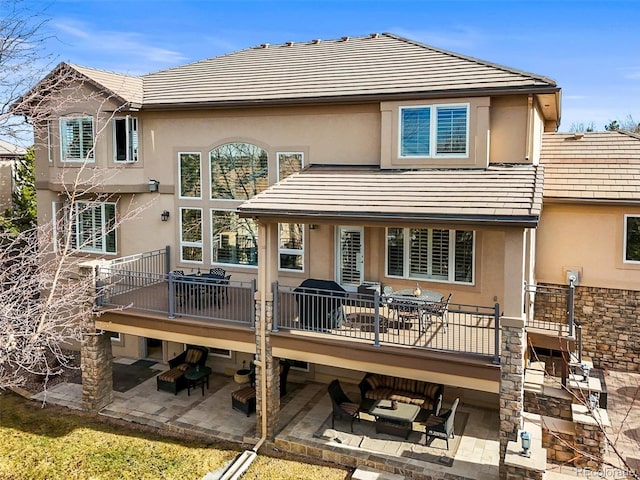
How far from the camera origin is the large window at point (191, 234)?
16.1m

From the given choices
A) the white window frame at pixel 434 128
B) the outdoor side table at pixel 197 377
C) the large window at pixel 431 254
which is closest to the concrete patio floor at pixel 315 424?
the outdoor side table at pixel 197 377

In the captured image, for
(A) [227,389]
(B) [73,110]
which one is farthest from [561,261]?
(B) [73,110]

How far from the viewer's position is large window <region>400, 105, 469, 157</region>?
42.4ft

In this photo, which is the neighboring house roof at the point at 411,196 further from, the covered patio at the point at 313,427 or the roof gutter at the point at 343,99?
the covered patio at the point at 313,427

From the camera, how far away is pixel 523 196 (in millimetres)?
10273

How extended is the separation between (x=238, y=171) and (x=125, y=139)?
165 inches

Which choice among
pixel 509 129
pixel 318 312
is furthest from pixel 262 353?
pixel 509 129

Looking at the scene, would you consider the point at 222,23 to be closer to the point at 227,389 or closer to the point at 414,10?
the point at 414,10

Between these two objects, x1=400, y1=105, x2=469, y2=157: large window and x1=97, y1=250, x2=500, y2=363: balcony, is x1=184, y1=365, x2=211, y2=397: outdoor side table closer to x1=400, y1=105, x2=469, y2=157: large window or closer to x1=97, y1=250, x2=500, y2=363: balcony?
x1=97, y1=250, x2=500, y2=363: balcony

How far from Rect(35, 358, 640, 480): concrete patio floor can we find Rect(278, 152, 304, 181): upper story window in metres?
6.28

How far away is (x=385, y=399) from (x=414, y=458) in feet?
6.33

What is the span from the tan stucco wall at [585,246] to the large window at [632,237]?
135mm

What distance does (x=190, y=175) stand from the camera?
16.1 metres

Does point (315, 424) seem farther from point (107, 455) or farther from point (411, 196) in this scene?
point (411, 196)
